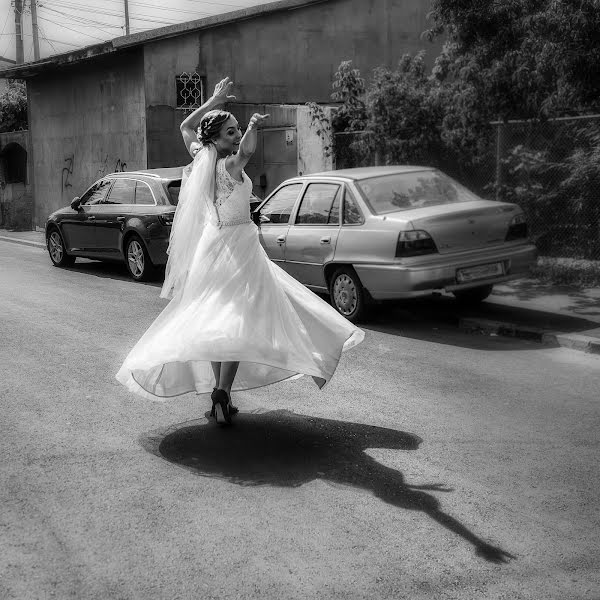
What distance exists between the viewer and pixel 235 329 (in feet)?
18.6

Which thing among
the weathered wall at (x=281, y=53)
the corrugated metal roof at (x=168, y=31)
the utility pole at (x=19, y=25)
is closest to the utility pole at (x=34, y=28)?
the utility pole at (x=19, y=25)

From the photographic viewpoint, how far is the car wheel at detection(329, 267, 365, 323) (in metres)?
10.4

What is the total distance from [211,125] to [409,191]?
16.4 ft

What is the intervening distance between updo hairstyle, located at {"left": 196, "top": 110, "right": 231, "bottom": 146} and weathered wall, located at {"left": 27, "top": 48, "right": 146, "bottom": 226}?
15913mm

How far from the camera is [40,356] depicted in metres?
8.52

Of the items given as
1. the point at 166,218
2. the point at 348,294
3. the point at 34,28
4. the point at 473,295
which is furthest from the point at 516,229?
the point at 34,28

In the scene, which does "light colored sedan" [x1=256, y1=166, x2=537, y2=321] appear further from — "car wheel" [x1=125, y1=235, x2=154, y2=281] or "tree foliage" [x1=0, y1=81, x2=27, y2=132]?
"tree foliage" [x1=0, y1=81, x2=27, y2=132]

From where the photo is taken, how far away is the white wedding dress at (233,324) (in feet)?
18.4

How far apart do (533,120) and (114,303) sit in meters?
6.19

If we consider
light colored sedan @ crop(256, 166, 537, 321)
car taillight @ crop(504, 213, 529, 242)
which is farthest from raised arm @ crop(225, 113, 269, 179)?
car taillight @ crop(504, 213, 529, 242)

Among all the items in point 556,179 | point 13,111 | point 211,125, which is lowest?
point 556,179

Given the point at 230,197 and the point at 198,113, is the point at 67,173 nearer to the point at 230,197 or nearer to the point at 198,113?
the point at 198,113

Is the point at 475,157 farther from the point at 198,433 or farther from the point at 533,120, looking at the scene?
the point at 198,433

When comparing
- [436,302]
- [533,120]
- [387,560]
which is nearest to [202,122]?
[387,560]
